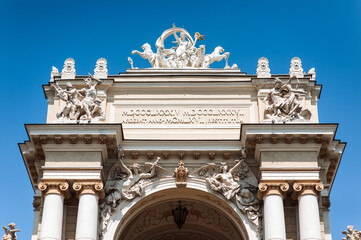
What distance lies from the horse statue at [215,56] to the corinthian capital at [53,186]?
252 inches

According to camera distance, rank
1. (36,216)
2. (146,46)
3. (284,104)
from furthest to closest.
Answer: (146,46)
(284,104)
(36,216)

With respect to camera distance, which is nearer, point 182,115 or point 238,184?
point 238,184

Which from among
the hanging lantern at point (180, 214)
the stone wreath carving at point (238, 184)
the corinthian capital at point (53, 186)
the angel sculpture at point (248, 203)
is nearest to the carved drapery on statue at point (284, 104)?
the stone wreath carving at point (238, 184)

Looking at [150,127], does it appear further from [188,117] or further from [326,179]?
[326,179]

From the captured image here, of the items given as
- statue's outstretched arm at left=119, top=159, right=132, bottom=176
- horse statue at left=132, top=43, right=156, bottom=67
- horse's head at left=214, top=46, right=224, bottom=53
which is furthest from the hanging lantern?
horse's head at left=214, top=46, right=224, bottom=53

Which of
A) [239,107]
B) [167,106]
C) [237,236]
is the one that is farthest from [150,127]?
[237,236]

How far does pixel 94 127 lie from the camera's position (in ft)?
78.4

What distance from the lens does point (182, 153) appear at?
24453 millimetres

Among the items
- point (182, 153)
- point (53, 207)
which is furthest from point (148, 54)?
point (53, 207)

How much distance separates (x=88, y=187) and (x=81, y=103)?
8.98 feet

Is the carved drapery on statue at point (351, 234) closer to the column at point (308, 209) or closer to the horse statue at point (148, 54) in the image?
the column at point (308, 209)

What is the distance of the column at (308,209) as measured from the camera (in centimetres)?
2273

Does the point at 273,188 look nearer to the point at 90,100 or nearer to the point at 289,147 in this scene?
the point at 289,147

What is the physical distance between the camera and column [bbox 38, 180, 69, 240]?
22797 millimetres
